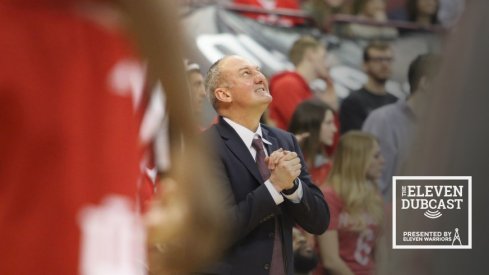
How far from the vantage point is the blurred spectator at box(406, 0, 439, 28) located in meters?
6.59

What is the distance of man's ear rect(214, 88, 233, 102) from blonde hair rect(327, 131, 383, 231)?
5.50 feet

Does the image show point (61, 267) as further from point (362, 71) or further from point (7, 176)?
point (362, 71)

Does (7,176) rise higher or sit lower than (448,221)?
higher

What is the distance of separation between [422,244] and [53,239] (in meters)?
2.74

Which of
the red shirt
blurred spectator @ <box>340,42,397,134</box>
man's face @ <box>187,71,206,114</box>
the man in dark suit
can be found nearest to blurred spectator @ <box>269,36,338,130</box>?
blurred spectator @ <box>340,42,397,134</box>

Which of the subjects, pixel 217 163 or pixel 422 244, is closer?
pixel 422 244

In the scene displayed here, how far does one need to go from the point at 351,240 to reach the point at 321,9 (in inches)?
57.1

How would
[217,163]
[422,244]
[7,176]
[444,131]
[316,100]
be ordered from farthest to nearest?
1. [316,100]
2. [217,163]
3. [422,244]
4. [444,131]
5. [7,176]

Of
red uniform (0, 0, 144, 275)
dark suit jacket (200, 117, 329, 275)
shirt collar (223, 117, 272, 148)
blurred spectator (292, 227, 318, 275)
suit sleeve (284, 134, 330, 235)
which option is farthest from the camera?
blurred spectator (292, 227, 318, 275)

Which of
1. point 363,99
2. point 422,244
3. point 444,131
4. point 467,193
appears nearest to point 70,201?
point 444,131

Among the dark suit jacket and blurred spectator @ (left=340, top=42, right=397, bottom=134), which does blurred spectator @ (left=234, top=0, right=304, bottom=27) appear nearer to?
blurred spectator @ (left=340, top=42, right=397, bottom=134)

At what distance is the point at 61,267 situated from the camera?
63.7 inches

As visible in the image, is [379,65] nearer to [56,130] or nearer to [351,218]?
[351,218]

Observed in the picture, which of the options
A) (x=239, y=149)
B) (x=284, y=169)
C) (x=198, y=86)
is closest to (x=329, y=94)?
(x=198, y=86)
